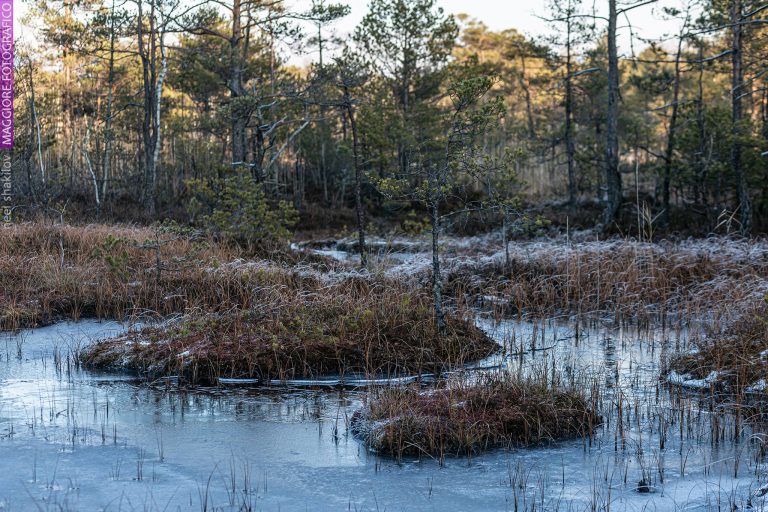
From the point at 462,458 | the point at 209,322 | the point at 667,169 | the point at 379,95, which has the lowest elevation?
the point at 462,458

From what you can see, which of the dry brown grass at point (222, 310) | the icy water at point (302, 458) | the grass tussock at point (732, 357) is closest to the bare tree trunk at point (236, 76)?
the dry brown grass at point (222, 310)

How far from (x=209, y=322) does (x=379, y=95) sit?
1972 cm

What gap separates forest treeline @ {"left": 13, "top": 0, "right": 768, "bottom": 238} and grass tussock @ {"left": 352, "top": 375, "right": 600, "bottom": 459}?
8280 millimetres

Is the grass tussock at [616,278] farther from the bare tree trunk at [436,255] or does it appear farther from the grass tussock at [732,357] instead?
the bare tree trunk at [436,255]

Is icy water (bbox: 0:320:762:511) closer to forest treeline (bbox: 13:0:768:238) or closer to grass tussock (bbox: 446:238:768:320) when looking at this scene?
grass tussock (bbox: 446:238:768:320)

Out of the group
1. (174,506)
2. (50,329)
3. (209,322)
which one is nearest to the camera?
(174,506)

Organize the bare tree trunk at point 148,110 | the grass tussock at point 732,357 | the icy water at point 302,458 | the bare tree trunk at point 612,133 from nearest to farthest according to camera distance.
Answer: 1. the icy water at point 302,458
2. the grass tussock at point 732,357
3. the bare tree trunk at point 612,133
4. the bare tree trunk at point 148,110

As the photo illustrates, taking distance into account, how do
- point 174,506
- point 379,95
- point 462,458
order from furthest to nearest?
1. point 379,95
2. point 462,458
3. point 174,506

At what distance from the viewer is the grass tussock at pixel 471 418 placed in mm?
5562

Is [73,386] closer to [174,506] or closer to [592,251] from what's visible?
[174,506]

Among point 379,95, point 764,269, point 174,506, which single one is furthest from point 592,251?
point 379,95

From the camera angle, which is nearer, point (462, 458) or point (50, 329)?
point (462, 458)

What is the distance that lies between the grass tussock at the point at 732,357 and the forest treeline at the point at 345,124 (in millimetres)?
7567

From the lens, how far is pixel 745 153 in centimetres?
1744
